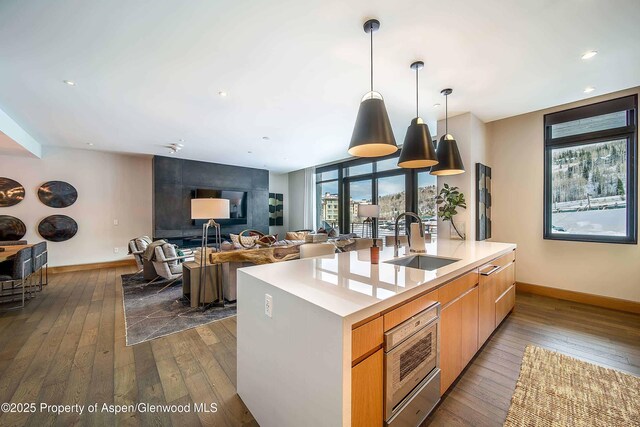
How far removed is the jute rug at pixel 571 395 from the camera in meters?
1.56

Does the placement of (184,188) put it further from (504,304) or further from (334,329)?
(504,304)

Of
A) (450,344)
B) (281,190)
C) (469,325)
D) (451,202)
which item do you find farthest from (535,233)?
(281,190)

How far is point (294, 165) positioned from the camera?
7.73 m

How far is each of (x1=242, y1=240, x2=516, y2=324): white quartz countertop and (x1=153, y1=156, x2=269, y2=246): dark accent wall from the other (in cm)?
568

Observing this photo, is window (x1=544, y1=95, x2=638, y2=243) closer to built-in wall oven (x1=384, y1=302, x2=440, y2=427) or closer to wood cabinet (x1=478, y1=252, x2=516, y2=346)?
wood cabinet (x1=478, y1=252, x2=516, y2=346)

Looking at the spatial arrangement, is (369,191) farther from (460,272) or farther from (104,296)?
(104,296)

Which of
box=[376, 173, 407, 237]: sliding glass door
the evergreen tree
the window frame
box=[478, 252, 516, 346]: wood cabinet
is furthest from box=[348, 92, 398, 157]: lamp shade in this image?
Result: box=[376, 173, 407, 237]: sliding glass door

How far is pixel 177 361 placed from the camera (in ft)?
7.22

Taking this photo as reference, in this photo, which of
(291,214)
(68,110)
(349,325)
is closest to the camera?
(349,325)

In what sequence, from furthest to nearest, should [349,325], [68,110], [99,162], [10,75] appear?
[99,162] < [68,110] < [10,75] < [349,325]

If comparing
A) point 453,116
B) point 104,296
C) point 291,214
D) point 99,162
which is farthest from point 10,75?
point 291,214

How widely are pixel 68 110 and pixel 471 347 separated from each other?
564 cm

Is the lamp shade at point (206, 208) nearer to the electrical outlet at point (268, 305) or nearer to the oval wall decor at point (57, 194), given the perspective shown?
the electrical outlet at point (268, 305)

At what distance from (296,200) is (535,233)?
22.1 ft
